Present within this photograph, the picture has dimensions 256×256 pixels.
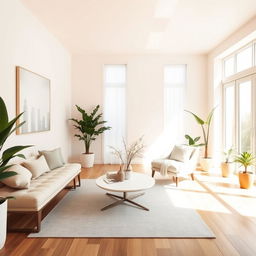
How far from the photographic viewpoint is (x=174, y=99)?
6469mm

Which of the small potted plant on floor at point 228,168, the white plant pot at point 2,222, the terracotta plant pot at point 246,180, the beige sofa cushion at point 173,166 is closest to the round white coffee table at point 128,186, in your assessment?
the beige sofa cushion at point 173,166

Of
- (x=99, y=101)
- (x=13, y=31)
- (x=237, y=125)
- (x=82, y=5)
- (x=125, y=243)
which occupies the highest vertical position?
(x=82, y=5)

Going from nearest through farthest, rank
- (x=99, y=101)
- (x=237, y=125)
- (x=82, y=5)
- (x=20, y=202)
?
(x=20, y=202) → (x=82, y=5) → (x=237, y=125) → (x=99, y=101)

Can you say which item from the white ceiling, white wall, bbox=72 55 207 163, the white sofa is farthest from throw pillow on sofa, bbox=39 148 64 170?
the white ceiling

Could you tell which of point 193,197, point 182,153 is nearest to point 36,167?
point 193,197

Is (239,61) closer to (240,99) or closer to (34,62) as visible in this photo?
(240,99)

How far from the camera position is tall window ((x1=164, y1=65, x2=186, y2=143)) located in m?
6.44

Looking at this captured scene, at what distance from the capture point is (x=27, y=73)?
369 cm

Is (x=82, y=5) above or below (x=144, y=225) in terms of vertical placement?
above

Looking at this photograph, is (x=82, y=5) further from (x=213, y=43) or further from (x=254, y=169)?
(x=254, y=169)

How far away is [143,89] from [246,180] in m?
3.64

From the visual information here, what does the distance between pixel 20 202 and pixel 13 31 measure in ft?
8.32

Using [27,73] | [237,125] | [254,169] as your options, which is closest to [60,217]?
[27,73]

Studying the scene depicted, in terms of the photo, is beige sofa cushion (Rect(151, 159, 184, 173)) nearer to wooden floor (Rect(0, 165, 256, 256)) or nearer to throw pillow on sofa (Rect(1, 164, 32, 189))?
wooden floor (Rect(0, 165, 256, 256))
